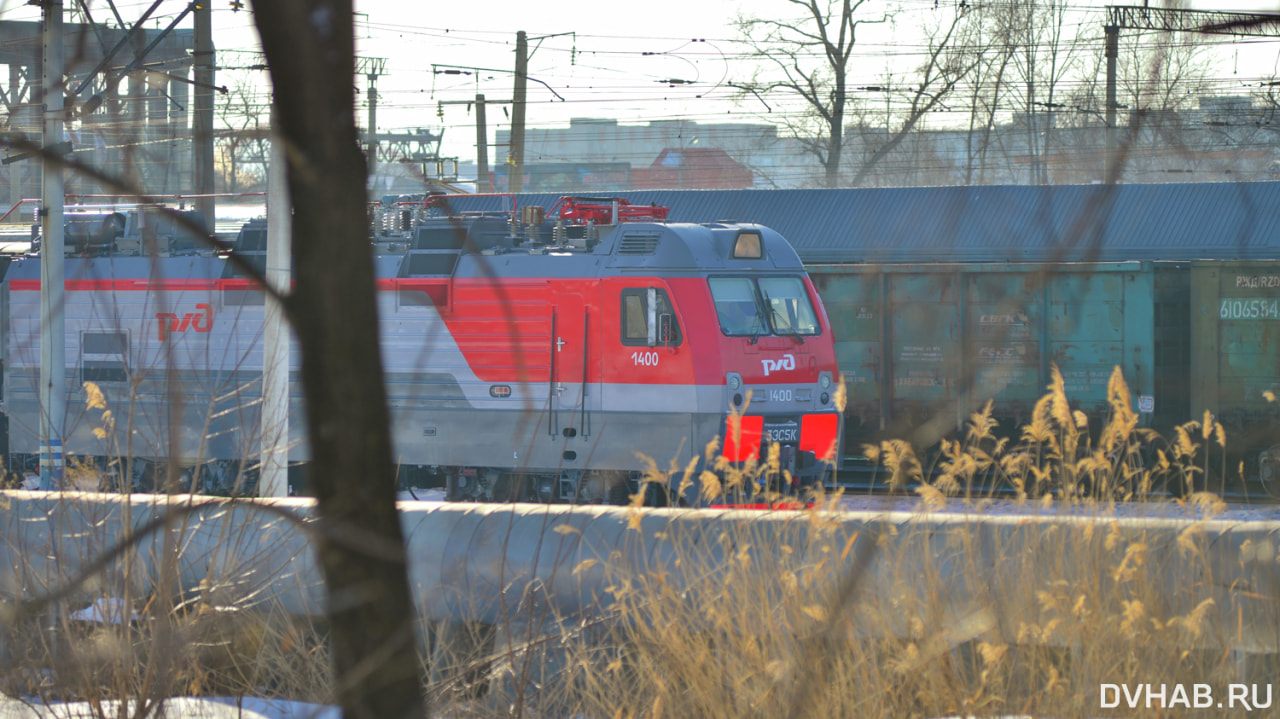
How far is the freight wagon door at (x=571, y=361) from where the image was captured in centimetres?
1036

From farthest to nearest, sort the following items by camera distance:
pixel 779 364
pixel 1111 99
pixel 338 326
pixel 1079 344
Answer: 1. pixel 1079 344
2. pixel 779 364
3. pixel 1111 99
4. pixel 338 326

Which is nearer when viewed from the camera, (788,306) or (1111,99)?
(1111,99)

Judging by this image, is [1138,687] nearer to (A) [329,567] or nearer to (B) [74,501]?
(A) [329,567]

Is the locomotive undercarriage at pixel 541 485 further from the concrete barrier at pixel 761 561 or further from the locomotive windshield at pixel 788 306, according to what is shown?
the concrete barrier at pixel 761 561

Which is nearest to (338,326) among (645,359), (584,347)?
(645,359)

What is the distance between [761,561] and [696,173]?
5038 centimetres

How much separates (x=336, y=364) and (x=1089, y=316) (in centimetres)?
1410

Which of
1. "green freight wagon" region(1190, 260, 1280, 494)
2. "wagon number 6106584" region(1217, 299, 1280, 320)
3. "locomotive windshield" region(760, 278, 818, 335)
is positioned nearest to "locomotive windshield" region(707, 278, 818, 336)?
"locomotive windshield" region(760, 278, 818, 335)

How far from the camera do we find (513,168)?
83.4 ft

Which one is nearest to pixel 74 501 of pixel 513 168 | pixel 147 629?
pixel 147 629

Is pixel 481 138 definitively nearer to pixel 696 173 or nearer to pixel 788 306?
pixel 788 306

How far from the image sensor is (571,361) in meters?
10.4

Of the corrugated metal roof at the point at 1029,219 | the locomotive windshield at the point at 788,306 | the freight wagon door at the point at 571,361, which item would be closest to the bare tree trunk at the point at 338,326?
the freight wagon door at the point at 571,361

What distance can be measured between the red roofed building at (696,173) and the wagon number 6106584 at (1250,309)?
2603 centimetres
